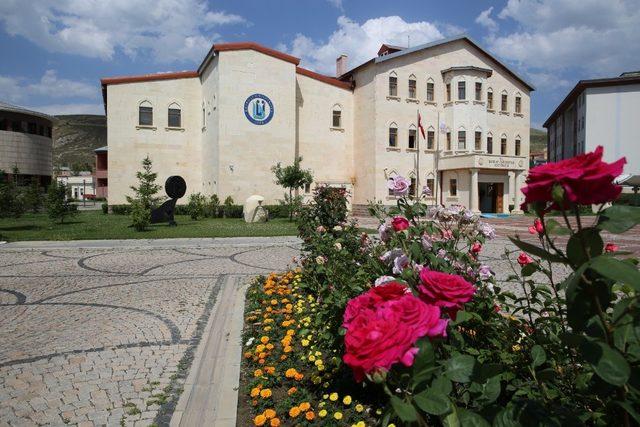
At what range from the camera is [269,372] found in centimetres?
379

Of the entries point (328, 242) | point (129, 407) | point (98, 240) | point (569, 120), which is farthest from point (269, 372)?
point (569, 120)

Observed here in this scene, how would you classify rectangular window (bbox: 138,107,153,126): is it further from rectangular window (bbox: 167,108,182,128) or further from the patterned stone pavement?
the patterned stone pavement

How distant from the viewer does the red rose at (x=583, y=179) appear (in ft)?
3.71

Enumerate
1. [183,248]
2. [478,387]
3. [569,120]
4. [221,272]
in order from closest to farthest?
[478,387], [221,272], [183,248], [569,120]

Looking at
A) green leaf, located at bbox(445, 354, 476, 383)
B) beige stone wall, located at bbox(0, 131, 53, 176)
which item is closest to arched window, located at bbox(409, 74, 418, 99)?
green leaf, located at bbox(445, 354, 476, 383)

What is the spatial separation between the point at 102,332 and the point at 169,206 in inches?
718

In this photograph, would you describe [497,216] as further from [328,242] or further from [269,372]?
[269,372]

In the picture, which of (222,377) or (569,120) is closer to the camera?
(222,377)

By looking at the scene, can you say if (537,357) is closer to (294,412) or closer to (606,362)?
(606,362)

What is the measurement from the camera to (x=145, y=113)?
106ft

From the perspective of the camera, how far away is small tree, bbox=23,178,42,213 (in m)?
20.4

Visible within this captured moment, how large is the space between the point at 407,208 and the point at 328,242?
3.36 m

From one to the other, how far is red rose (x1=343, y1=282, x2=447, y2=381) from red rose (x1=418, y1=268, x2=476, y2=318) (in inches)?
8.1

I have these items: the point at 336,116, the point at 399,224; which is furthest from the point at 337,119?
the point at 399,224
